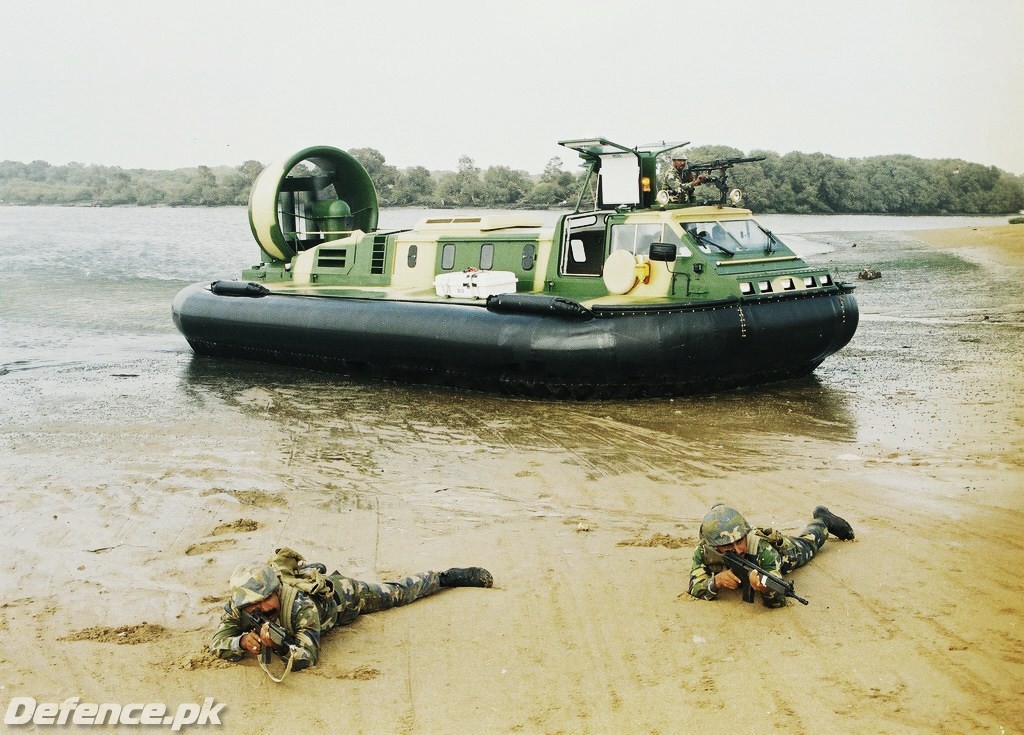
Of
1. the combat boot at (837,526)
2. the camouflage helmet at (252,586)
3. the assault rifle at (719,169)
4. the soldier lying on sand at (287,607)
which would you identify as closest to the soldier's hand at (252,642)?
the soldier lying on sand at (287,607)

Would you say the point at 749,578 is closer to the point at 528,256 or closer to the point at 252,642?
the point at 252,642

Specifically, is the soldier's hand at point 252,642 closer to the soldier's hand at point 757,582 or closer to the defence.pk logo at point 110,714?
the defence.pk logo at point 110,714

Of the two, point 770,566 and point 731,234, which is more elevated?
point 731,234

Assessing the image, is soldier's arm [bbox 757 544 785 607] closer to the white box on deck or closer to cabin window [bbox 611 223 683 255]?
cabin window [bbox 611 223 683 255]

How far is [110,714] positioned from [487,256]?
Answer: 5962 millimetres

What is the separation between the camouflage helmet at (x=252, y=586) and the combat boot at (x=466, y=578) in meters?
0.84

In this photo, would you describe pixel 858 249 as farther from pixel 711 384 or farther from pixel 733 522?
pixel 733 522

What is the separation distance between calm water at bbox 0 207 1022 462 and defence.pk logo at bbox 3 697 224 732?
350 cm

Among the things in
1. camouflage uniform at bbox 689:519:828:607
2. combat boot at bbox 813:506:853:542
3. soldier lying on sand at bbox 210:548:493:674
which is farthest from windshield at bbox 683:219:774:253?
soldier lying on sand at bbox 210:548:493:674

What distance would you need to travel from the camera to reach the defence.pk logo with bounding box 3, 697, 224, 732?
3293mm

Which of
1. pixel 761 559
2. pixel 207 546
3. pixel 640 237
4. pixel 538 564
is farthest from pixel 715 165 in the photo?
pixel 207 546

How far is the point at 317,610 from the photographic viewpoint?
3670 mm

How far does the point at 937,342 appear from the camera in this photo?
9219 mm

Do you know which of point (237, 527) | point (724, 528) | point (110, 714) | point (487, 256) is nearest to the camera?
point (110, 714)
